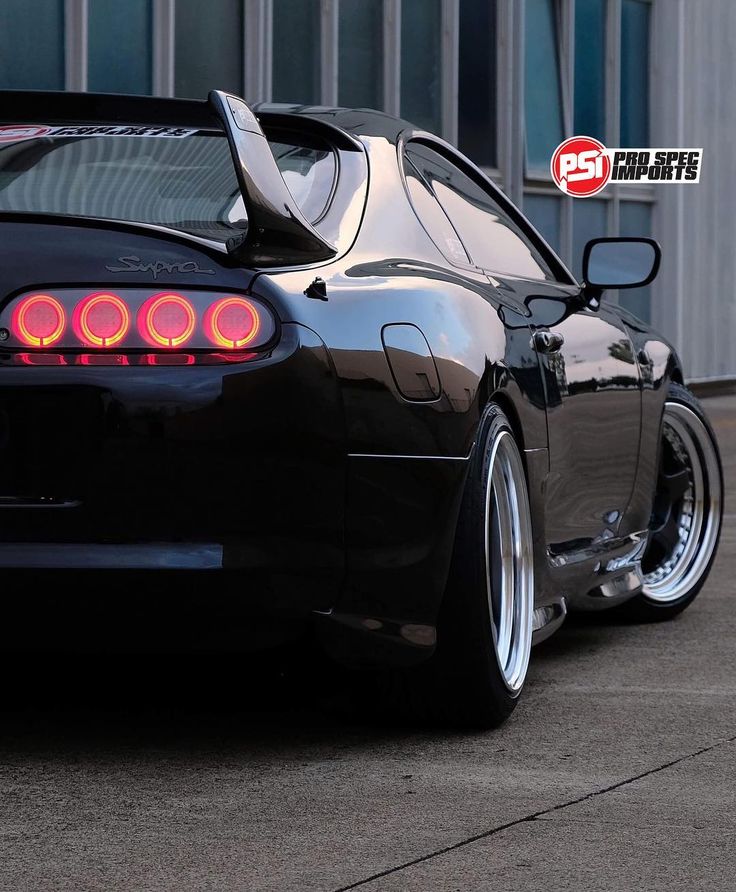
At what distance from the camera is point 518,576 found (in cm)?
445

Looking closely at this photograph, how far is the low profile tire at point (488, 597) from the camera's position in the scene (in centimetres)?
397

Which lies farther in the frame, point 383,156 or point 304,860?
point 383,156

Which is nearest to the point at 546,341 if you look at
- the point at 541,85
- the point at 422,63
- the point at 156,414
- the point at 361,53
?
the point at 156,414

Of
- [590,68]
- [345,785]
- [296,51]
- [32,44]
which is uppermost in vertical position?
[590,68]

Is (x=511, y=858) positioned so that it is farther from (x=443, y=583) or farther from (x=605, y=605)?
(x=605, y=605)

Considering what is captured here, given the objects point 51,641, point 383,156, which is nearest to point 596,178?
point 383,156

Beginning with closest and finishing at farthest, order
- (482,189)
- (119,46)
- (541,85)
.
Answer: (482,189)
(119,46)
(541,85)

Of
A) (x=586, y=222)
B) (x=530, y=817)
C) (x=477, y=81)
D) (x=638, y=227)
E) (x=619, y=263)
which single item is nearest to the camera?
(x=530, y=817)

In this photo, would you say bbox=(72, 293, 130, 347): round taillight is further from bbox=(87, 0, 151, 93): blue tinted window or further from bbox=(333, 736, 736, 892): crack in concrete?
bbox=(87, 0, 151, 93): blue tinted window

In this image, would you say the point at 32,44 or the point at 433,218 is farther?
the point at 32,44

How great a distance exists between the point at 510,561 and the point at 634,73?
17330 millimetres

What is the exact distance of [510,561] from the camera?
14.5 ft

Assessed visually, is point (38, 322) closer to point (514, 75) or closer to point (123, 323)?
point (123, 323)

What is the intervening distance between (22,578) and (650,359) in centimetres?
274
